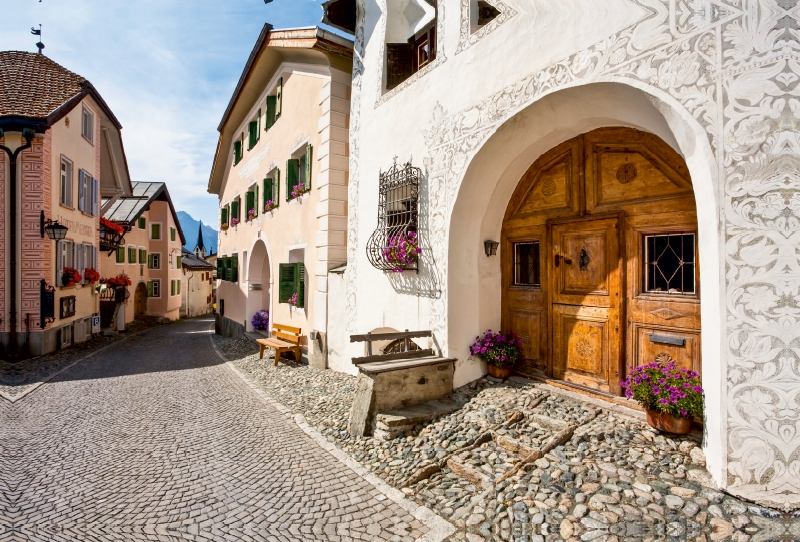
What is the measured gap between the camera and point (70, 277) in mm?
12289

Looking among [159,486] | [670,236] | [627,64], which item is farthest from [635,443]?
[159,486]

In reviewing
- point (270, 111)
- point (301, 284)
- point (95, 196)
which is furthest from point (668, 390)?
point (95, 196)

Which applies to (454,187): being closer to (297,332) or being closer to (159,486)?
(159,486)

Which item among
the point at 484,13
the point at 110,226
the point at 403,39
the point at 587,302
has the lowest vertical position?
the point at 587,302

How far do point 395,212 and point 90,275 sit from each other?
12.3 metres

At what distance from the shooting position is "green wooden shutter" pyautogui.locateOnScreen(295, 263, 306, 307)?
10266mm

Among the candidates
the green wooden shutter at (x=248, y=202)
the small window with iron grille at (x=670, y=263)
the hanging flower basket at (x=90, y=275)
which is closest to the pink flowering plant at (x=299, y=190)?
the green wooden shutter at (x=248, y=202)

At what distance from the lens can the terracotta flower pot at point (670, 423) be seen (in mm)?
3648

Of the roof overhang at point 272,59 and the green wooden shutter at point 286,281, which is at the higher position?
the roof overhang at point 272,59

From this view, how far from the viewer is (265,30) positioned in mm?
11258

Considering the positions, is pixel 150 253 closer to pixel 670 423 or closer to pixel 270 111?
pixel 270 111

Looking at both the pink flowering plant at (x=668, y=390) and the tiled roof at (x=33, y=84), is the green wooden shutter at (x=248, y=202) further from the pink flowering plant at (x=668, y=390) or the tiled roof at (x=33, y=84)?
the pink flowering plant at (x=668, y=390)

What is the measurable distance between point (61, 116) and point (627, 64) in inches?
549

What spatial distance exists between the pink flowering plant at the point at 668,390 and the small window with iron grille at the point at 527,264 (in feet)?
6.47
